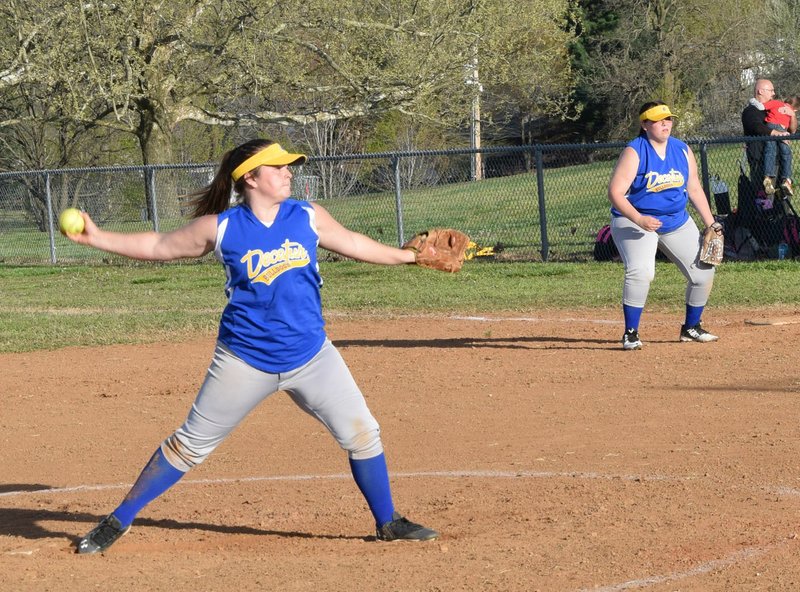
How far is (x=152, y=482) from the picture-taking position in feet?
17.0

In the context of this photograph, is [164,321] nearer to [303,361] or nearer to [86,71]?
[303,361]

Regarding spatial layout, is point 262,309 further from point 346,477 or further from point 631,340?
point 631,340

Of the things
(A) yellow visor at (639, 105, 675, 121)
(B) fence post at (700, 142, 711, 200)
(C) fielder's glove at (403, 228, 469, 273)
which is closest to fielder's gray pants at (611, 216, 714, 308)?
(A) yellow visor at (639, 105, 675, 121)

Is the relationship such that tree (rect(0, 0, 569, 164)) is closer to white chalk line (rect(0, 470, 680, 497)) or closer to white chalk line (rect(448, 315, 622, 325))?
white chalk line (rect(448, 315, 622, 325))

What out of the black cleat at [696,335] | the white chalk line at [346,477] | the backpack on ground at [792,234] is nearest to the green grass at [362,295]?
the backpack on ground at [792,234]

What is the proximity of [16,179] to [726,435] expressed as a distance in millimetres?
21134

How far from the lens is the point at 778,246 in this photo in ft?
51.1

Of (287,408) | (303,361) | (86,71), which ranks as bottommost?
(287,408)

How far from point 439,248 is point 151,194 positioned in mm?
15958

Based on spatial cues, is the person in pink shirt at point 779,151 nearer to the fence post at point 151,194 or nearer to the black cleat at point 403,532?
the fence post at point 151,194

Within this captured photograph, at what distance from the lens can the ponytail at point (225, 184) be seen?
5047 millimetres

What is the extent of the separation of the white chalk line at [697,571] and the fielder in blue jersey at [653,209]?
4.86m

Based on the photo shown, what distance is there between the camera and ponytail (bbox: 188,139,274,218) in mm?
5047

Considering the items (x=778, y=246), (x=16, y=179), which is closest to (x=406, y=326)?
(x=778, y=246)
